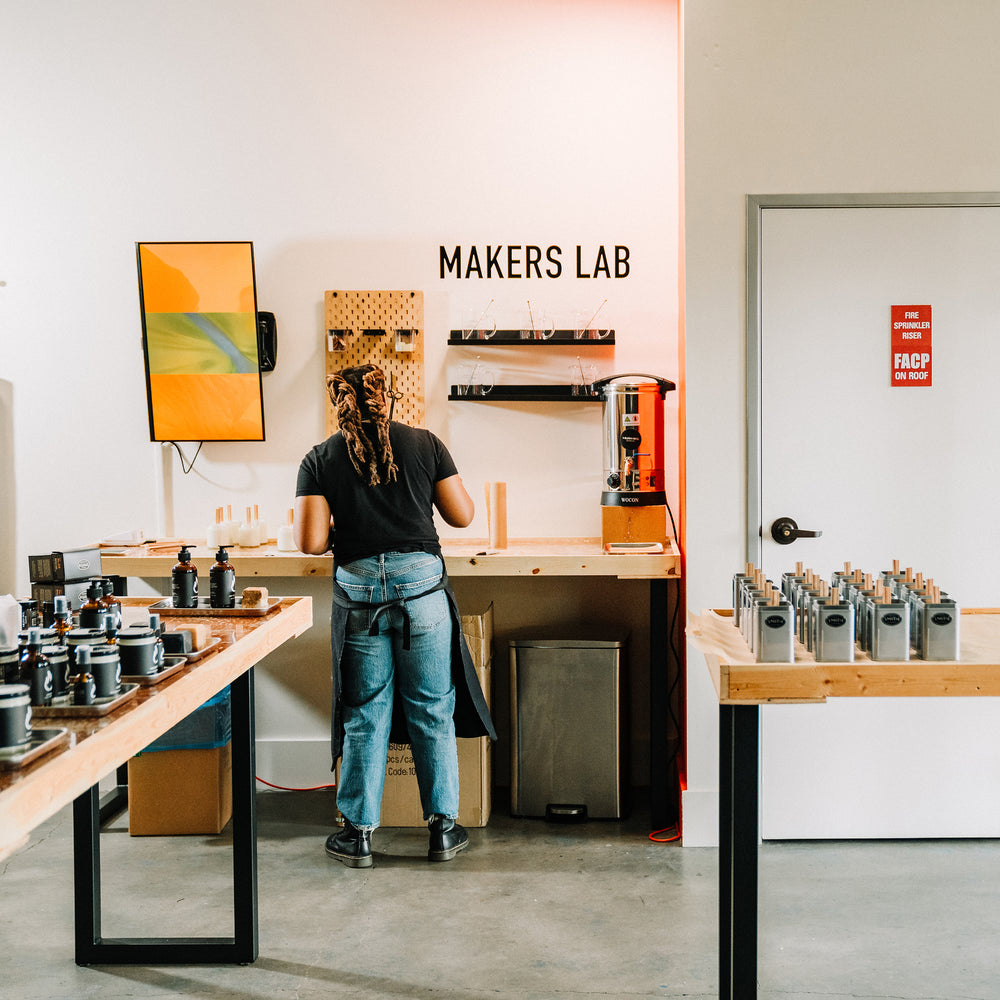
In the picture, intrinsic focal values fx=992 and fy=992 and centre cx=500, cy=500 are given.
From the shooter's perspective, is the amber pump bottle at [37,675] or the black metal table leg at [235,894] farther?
the black metal table leg at [235,894]

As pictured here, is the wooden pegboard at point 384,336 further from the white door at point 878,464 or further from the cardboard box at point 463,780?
the white door at point 878,464

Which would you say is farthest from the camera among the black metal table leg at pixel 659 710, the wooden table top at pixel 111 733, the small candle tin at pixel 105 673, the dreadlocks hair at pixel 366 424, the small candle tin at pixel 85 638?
the black metal table leg at pixel 659 710

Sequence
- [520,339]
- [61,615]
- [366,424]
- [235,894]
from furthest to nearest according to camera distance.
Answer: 1. [520,339]
2. [366,424]
3. [235,894]
4. [61,615]

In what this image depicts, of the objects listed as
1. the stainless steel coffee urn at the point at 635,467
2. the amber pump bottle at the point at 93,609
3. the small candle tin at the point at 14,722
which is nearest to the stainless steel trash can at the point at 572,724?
the stainless steel coffee urn at the point at 635,467

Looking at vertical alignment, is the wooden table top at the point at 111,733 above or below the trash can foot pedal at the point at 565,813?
above

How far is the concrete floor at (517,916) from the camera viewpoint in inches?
103

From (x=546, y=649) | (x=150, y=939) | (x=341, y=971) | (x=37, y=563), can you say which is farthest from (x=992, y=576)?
(x=37, y=563)

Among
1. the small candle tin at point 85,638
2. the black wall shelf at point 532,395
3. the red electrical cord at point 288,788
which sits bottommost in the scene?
the red electrical cord at point 288,788

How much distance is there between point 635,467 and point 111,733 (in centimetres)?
252

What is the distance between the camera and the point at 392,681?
133 inches

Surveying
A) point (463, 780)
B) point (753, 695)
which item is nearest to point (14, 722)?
point (753, 695)

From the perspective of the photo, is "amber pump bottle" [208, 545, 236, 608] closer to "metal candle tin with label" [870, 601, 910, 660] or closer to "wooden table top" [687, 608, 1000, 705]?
"wooden table top" [687, 608, 1000, 705]

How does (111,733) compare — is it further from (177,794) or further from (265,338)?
(265,338)

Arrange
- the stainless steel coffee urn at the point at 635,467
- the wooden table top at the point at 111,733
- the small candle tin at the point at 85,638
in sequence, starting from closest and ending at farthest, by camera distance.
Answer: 1. the wooden table top at the point at 111,733
2. the small candle tin at the point at 85,638
3. the stainless steel coffee urn at the point at 635,467
